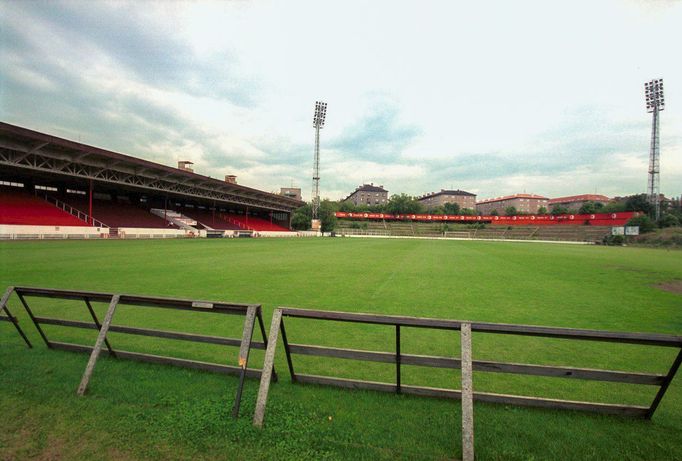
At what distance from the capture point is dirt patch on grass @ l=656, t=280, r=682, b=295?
10.9 m

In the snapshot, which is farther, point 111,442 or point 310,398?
point 310,398

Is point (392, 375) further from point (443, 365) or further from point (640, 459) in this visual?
point (640, 459)

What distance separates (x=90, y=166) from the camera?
108ft

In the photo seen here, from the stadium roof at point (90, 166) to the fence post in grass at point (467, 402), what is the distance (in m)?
34.4

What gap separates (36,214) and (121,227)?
23.7ft

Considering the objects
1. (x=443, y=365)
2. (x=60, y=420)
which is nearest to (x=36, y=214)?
(x=60, y=420)

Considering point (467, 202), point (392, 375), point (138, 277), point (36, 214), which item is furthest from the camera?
point (467, 202)

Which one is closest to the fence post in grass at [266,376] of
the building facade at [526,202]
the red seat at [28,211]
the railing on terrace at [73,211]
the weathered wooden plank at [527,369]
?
the weathered wooden plank at [527,369]

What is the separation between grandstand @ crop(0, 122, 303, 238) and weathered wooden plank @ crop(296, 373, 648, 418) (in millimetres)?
33377

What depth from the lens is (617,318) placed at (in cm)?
717

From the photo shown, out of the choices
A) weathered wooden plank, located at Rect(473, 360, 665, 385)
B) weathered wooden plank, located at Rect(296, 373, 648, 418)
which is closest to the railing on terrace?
weathered wooden plank, located at Rect(296, 373, 648, 418)

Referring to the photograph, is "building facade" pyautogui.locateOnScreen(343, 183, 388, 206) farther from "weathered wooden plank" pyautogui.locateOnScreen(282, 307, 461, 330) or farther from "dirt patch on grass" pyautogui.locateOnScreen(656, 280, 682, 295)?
"weathered wooden plank" pyautogui.locateOnScreen(282, 307, 461, 330)

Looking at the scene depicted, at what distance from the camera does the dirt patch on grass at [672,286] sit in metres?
10.9

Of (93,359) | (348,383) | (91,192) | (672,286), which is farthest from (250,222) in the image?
(348,383)
